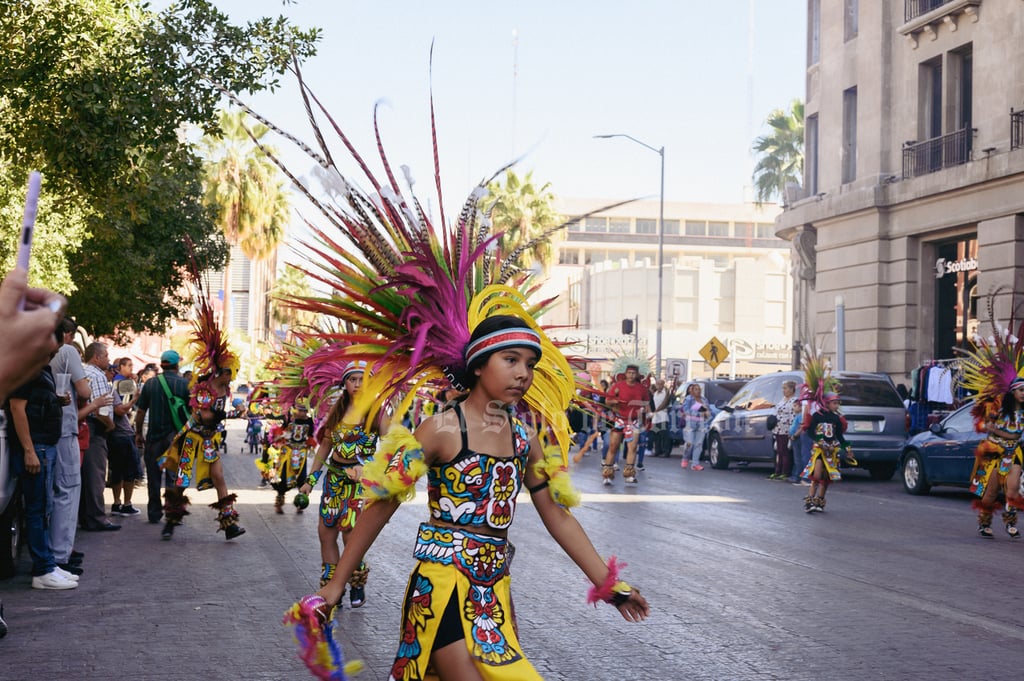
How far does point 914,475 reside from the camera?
19.5 metres

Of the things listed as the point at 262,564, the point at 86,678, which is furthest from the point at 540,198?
the point at 86,678

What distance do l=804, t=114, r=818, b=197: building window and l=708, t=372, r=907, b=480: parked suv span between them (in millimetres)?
12338

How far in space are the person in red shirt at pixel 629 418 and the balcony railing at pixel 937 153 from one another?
11077 millimetres

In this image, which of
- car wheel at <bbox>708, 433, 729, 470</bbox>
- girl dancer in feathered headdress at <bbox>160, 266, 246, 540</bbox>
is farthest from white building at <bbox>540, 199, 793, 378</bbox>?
girl dancer in feathered headdress at <bbox>160, 266, 246, 540</bbox>

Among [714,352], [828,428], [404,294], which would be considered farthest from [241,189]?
[404,294]

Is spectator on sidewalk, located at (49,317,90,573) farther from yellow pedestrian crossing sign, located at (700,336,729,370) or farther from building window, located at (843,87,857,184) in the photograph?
yellow pedestrian crossing sign, located at (700,336,729,370)

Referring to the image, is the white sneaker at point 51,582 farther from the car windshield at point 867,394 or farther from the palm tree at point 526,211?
the palm tree at point 526,211

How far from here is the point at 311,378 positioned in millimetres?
10305

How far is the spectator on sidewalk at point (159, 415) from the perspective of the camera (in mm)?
14219

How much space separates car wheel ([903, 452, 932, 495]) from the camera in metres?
19.2

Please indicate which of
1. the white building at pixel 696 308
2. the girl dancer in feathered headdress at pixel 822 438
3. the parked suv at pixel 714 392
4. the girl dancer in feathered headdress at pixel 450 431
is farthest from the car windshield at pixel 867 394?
the white building at pixel 696 308

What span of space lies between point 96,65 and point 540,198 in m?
39.4

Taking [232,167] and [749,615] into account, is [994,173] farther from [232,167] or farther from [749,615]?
[232,167]

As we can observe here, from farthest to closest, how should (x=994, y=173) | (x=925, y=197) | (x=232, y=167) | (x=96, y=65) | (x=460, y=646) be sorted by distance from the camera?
1. (x=232, y=167)
2. (x=925, y=197)
3. (x=994, y=173)
4. (x=96, y=65)
5. (x=460, y=646)
